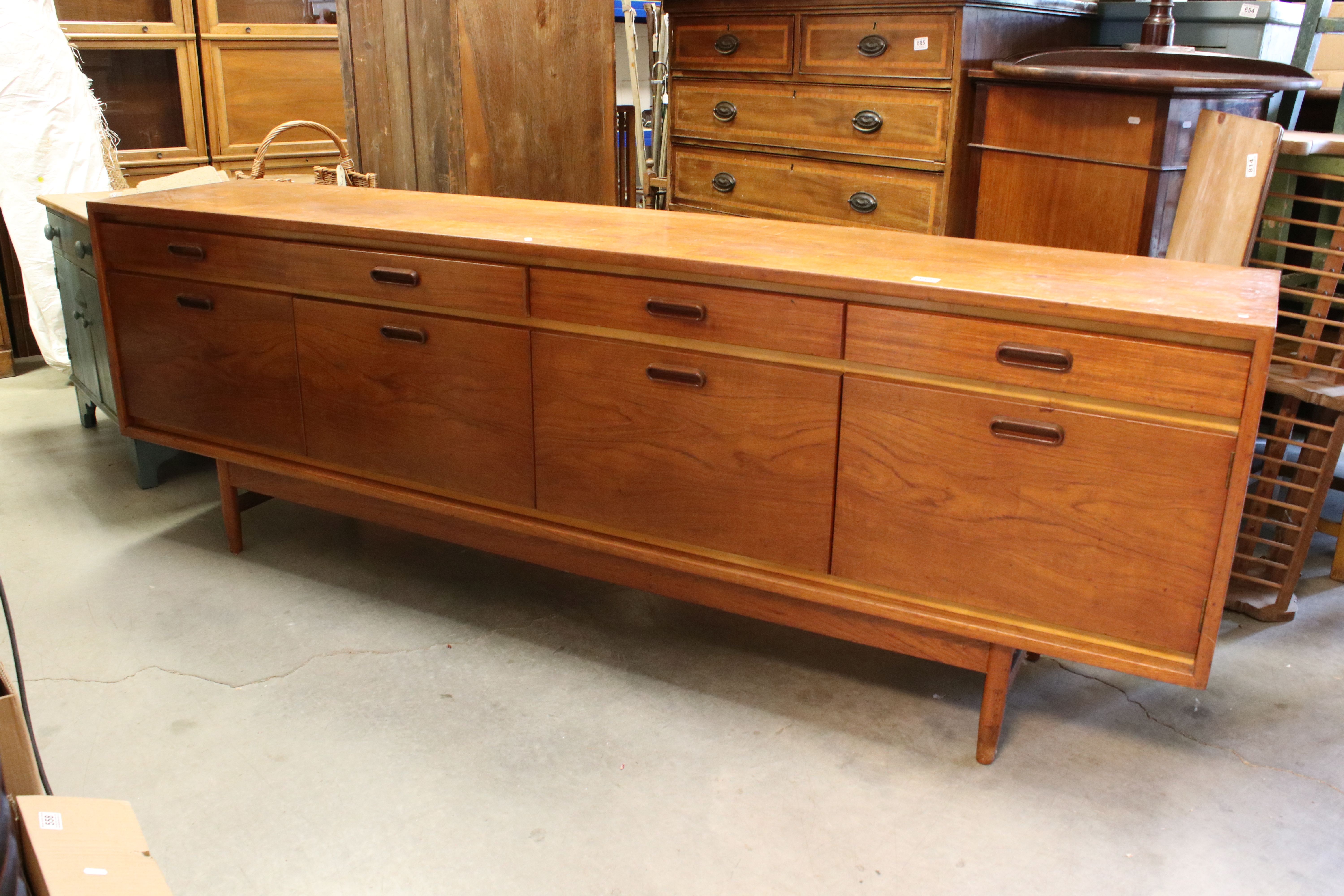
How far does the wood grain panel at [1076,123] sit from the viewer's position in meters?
2.59

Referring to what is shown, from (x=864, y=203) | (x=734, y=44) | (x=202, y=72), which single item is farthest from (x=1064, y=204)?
(x=202, y=72)

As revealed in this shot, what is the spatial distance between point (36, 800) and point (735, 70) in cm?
279

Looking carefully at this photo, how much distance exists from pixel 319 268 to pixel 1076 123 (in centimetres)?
184

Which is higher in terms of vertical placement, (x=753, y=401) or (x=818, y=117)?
(x=818, y=117)

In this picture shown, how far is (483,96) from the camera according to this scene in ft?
10.1

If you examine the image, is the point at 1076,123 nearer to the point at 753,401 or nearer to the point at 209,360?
the point at 753,401

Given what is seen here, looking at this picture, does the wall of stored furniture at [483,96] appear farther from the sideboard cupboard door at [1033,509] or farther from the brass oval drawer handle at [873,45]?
the sideboard cupboard door at [1033,509]

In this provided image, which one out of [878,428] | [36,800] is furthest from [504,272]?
[36,800]

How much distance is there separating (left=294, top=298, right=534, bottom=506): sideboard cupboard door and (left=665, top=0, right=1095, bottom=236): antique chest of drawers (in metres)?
1.37

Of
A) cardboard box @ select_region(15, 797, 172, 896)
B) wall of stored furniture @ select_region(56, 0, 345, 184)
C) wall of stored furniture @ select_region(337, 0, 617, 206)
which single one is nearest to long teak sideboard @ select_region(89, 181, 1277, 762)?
wall of stored furniture @ select_region(337, 0, 617, 206)

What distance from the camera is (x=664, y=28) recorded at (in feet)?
15.8

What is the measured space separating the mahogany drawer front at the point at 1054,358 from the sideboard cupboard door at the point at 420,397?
71 centimetres

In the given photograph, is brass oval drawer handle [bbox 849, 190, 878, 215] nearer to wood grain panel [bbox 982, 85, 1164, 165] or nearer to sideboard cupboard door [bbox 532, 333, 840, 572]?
wood grain panel [bbox 982, 85, 1164, 165]

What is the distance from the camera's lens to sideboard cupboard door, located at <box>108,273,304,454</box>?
245 cm
